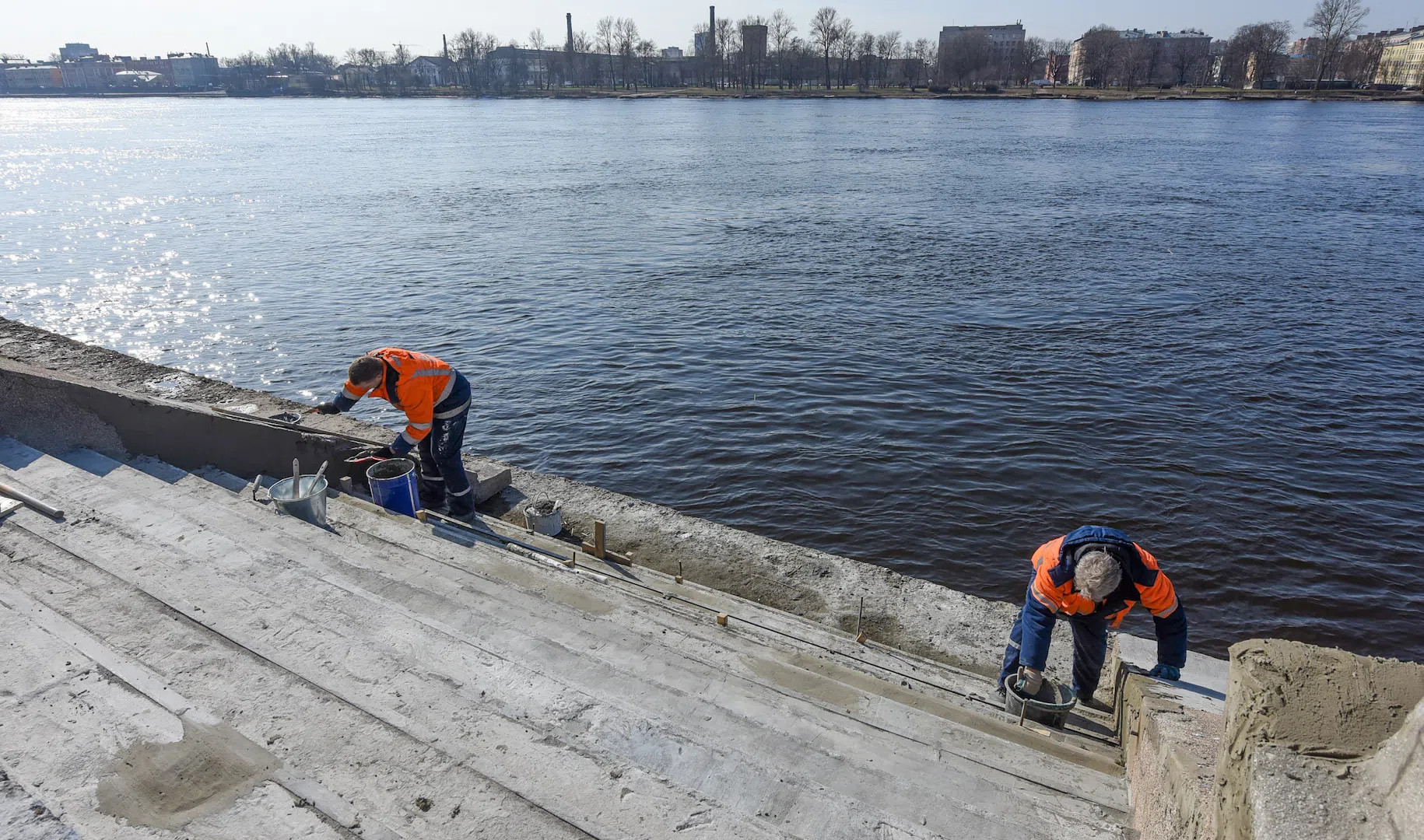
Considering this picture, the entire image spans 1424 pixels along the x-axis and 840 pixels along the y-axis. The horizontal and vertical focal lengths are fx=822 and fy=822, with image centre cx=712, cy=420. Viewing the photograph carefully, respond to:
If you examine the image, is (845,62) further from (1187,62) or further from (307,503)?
(307,503)

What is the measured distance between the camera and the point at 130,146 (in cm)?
5519

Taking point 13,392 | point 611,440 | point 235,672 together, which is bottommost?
point 611,440

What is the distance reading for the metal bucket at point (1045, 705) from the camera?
427 cm

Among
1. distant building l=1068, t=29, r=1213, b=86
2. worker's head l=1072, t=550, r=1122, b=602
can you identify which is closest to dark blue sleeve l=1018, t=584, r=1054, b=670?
worker's head l=1072, t=550, r=1122, b=602

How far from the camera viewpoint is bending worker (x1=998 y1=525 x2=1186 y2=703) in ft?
13.9

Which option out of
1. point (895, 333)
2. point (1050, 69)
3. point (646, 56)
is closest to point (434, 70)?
point (646, 56)

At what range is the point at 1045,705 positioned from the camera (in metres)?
4.24

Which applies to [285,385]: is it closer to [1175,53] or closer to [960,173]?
[960,173]

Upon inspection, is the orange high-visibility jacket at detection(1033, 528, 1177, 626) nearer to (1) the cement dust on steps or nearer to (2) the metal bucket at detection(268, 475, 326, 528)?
(1) the cement dust on steps

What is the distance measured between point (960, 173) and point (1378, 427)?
94.0 ft

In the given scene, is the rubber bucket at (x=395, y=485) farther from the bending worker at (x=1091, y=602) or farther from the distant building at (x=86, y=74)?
the distant building at (x=86, y=74)

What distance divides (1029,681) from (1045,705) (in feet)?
0.51

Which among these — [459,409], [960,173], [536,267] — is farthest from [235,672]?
[960,173]

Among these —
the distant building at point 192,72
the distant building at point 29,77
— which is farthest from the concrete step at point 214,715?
the distant building at point 29,77
